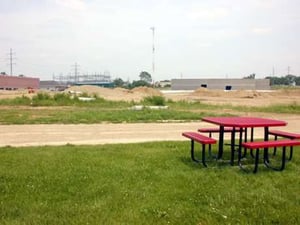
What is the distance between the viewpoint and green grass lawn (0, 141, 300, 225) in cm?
461

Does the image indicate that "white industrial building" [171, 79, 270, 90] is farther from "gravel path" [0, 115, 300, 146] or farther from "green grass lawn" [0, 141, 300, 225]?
"green grass lawn" [0, 141, 300, 225]

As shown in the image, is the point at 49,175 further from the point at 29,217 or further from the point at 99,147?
the point at 99,147

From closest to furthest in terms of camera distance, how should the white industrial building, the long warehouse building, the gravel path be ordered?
the gravel path → the white industrial building → the long warehouse building

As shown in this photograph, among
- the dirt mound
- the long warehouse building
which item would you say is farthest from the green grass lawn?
the long warehouse building

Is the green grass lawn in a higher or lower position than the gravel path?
lower

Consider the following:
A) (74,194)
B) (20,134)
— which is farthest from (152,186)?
(20,134)

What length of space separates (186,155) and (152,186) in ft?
8.91

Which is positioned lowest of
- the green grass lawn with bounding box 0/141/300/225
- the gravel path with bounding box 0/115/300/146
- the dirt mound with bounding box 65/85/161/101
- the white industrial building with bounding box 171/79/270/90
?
the green grass lawn with bounding box 0/141/300/225

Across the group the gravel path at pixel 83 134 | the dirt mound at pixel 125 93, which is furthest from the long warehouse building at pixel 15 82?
the gravel path at pixel 83 134

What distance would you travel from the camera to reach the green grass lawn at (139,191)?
4.61m

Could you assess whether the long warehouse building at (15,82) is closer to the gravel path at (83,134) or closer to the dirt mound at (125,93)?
the dirt mound at (125,93)

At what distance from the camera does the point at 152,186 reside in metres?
5.85

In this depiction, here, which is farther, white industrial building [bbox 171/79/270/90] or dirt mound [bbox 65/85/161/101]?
white industrial building [bbox 171/79/270/90]

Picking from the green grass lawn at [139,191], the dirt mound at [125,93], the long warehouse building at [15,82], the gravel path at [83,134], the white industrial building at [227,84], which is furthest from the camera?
the long warehouse building at [15,82]
